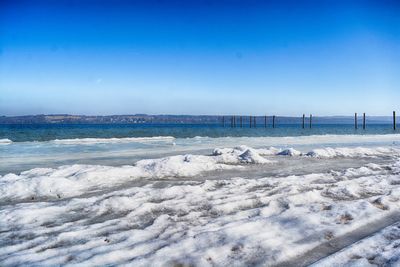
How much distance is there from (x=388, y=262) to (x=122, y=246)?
2.80 m

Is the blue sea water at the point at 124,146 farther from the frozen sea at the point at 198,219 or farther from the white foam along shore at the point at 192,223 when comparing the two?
the white foam along shore at the point at 192,223

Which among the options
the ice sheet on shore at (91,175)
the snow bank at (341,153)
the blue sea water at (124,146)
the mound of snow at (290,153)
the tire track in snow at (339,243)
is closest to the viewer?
the tire track in snow at (339,243)

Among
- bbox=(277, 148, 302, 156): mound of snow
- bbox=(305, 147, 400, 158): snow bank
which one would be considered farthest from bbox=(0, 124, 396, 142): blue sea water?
bbox=(305, 147, 400, 158): snow bank

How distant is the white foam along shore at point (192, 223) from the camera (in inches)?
135

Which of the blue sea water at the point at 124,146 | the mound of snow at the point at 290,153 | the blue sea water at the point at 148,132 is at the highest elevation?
the mound of snow at the point at 290,153

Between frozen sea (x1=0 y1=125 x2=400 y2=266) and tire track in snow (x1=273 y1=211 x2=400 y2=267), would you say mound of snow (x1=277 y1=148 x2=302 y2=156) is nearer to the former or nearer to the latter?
frozen sea (x1=0 y1=125 x2=400 y2=266)

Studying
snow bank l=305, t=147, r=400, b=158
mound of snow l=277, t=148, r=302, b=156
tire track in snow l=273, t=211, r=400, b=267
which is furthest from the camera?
mound of snow l=277, t=148, r=302, b=156

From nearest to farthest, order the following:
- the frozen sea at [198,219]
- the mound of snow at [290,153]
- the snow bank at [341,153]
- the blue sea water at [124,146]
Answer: the frozen sea at [198,219] → the blue sea water at [124,146] → the snow bank at [341,153] → the mound of snow at [290,153]

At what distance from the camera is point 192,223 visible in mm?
4512

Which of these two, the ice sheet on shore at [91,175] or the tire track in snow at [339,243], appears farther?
the ice sheet on shore at [91,175]

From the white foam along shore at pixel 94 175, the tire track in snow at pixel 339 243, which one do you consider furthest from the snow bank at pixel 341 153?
the tire track in snow at pixel 339 243

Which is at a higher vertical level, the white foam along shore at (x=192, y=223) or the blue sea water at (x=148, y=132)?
the white foam along shore at (x=192, y=223)

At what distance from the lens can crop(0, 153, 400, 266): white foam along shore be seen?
11.2 feet

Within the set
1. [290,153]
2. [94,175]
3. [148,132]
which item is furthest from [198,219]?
[148,132]
